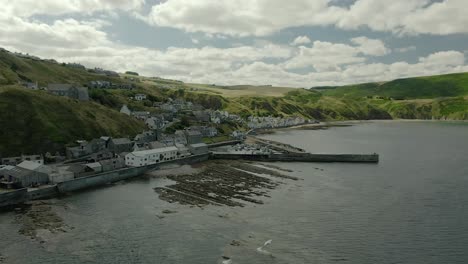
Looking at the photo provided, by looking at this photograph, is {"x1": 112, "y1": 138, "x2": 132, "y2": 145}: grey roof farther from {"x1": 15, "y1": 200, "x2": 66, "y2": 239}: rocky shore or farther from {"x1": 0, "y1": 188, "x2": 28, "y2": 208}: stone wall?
{"x1": 15, "y1": 200, "x2": 66, "y2": 239}: rocky shore

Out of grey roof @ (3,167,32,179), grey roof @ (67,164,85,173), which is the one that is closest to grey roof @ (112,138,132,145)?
grey roof @ (67,164,85,173)

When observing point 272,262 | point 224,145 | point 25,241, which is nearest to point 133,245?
point 25,241

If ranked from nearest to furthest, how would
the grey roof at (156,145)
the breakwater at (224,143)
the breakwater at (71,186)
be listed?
the breakwater at (71,186)
the grey roof at (156,145)
the breakwater at (224,143)

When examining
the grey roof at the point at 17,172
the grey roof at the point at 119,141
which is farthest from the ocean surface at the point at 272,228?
the grey roof at the point at 119,141

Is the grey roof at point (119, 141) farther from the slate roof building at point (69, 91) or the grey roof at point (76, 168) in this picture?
the slate roof building at point (69, 91)

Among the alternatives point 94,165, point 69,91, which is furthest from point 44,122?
point 69,91

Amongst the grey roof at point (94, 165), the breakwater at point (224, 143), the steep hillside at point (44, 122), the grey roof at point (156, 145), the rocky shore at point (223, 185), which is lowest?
the rocky shore at point (223, 185)
